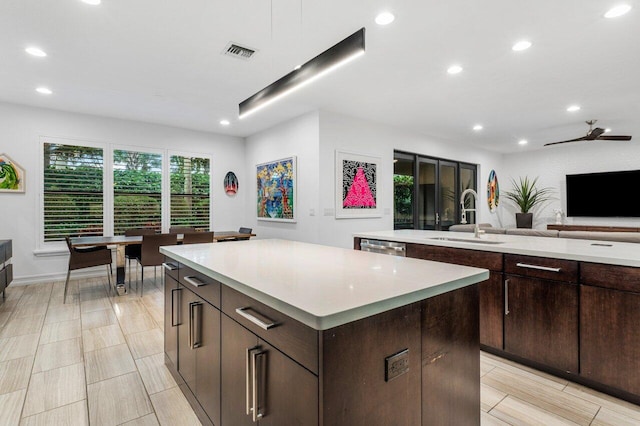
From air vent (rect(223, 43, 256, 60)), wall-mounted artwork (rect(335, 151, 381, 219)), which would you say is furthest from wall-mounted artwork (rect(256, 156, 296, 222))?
air vent (rect(223, 43, 256, 60))

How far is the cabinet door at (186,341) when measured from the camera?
1760mm

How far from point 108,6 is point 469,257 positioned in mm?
3331

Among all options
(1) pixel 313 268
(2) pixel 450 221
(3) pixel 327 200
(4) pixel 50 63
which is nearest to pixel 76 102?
(4) pixel 50 63

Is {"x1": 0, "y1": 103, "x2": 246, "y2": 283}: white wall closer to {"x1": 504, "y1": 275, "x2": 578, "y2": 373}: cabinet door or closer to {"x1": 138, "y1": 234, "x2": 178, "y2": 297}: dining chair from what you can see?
{"x1": 138, "y1": 234, "x2": 178, "y2": 297}: dining chair

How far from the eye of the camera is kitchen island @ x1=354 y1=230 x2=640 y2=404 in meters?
1.81

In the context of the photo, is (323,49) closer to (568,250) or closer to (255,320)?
(568,250)

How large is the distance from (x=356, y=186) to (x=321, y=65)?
3328 mm

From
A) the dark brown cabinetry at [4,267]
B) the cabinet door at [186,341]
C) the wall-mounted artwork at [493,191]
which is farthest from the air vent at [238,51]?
the wall-mounted artwork at [493,191]

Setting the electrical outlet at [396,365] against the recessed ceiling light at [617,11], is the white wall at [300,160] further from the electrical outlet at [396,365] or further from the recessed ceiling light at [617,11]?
the electrical outlet at [396,365]

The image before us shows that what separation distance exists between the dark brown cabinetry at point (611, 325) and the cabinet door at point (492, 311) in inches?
18.7

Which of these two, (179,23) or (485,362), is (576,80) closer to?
(485,362)

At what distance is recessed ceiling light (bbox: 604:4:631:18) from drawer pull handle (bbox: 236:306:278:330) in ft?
11.0

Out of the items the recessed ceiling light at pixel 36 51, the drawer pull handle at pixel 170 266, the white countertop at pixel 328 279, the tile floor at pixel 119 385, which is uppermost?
the recessed ceiling light at pixel 36 51

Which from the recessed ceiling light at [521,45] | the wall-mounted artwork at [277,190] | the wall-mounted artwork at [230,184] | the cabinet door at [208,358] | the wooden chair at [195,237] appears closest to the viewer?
→ the cabinet door at [208,358]
